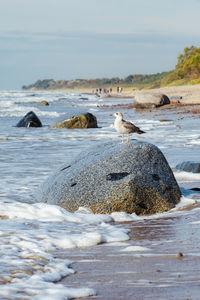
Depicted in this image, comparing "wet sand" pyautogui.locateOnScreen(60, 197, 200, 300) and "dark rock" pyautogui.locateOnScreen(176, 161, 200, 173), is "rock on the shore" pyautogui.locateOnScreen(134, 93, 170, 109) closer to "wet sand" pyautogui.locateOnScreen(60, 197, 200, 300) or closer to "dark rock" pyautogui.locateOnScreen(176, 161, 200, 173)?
"dark rock" pyautogui.locateOnScreen(176, 161, 200, 173)

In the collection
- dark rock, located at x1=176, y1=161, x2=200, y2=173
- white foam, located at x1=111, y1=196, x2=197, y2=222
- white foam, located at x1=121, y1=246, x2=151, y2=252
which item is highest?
dark rock, located at x1=176, y1=161, x2=200, y2=173

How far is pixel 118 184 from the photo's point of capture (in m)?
5.90

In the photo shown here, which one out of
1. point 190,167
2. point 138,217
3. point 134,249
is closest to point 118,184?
point 138,217

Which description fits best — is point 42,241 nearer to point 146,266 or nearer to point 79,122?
point 146,266

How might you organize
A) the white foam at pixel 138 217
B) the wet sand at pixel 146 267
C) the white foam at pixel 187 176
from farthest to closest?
the white foam at pixel 187 176 < the white foam at pixel 138 217 < the wet sand at pixel 146 267

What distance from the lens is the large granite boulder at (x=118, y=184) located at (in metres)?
5.82

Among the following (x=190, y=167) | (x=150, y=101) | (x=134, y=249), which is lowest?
(x=134, y=249)

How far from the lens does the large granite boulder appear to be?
582cm

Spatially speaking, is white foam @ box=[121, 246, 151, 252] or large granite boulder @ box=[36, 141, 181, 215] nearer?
white foam @ box=[121, 246, 151, 252]

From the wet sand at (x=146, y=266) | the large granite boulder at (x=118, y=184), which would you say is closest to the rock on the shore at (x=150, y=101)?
the large granite boulder at (x=118, y=184)

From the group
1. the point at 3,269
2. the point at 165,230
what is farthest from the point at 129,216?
the point at 3,269

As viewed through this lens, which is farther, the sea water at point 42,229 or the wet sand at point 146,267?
the sea water at point 42,229

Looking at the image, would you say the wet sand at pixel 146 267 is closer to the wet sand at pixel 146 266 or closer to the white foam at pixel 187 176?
the wet sand at pixel 146 266

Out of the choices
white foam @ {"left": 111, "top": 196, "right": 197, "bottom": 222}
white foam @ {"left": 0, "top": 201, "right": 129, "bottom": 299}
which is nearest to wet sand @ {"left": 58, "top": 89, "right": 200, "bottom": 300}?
white foam @ {"left": 0, "top": 201, "right": 129, "bottom": 299}
